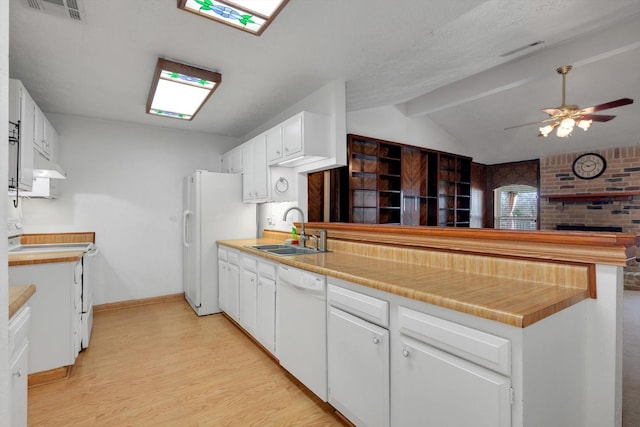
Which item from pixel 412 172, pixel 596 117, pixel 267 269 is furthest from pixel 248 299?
pixel 596 117

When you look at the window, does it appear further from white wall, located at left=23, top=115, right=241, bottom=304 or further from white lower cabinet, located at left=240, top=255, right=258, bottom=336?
white wall, located at left=23, top=115, right=241, bottom=304

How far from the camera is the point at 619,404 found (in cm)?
134

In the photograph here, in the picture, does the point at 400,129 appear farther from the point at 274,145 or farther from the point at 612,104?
the point at 274,145

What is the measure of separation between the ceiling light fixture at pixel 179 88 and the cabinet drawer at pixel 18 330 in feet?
6.40

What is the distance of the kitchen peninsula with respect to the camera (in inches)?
43.0

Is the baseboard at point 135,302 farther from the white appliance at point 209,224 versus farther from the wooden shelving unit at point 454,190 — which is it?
the wooden shelving unit at point 454,190

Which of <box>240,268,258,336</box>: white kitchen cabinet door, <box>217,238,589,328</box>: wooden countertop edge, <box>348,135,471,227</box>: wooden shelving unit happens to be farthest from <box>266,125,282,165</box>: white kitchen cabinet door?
<box>217,238,589,328</box>: wooden countertop edge

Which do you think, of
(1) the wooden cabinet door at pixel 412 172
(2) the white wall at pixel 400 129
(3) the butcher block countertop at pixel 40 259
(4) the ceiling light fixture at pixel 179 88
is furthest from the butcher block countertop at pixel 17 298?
(1) the wooden cabinet door at pixel 412 172

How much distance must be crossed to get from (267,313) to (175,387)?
0.83 metres

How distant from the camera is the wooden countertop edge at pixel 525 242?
1.28m

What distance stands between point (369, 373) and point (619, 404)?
3.48ft

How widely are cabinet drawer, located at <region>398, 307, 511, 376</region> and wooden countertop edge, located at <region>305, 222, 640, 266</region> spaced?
611 mm

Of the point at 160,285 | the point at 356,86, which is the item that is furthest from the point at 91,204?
the point at 356,86

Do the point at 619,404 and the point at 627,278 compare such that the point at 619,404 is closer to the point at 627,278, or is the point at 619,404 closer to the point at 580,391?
the point at 580,391
